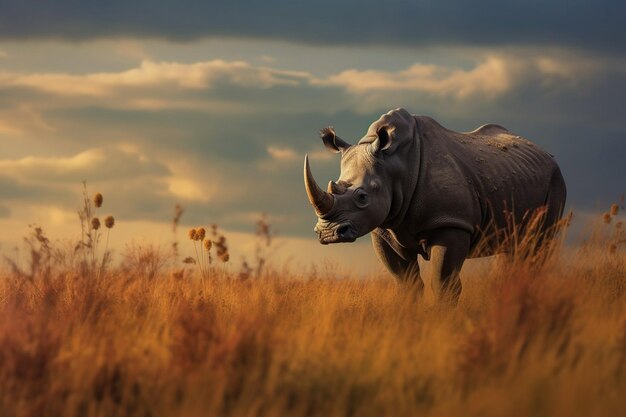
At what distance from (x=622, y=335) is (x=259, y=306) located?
2387mm

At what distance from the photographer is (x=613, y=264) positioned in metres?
10.7

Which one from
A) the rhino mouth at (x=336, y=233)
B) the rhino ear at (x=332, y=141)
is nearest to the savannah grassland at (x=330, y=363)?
the rhino mouth at (x=336, y=233)

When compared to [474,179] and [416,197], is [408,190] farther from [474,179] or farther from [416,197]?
[474,179]

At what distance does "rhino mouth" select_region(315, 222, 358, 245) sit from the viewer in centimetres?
862

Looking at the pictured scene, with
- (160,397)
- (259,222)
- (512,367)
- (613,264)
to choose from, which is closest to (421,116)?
(613,264)

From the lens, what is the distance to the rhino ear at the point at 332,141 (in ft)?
31.6

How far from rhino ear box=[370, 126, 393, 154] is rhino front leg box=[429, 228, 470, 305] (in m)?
0.95

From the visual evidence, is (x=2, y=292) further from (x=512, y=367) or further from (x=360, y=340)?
(x=512, y=367)

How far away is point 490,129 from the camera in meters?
11.9

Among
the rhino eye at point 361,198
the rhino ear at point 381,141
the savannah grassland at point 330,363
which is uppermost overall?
the rhino ear at point 381,141

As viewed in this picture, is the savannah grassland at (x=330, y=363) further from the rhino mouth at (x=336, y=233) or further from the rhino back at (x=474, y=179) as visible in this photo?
the rhino back at (x=474, y=179)

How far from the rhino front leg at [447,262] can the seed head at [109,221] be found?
9.77ft

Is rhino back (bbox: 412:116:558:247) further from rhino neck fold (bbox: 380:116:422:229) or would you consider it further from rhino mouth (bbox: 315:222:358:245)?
rhino mouth (bbox: 315:222:358:245)

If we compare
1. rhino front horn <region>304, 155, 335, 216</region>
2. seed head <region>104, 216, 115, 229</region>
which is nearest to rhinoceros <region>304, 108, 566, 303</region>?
rhino front horn <region>304, 155, 335, 216</region>
